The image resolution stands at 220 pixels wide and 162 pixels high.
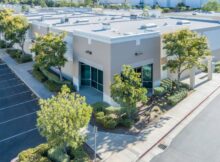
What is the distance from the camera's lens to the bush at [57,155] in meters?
16.5

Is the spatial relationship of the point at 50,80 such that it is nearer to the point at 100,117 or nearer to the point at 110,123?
the point at 100,117

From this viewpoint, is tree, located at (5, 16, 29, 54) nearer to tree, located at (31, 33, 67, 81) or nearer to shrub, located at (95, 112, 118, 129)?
tree, located at (31, 33, 67, 81)

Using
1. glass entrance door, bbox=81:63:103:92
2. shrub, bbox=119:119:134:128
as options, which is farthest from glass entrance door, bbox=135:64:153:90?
shrub, bbox=119:119:134:128

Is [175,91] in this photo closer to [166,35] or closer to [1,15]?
[166,35]

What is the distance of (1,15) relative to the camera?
48.5 metres

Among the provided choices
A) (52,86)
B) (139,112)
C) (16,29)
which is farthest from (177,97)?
(16,29)

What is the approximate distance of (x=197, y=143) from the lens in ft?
63.9

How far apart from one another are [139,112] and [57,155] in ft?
31.3

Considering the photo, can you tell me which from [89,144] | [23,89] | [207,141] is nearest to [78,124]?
[89,144]

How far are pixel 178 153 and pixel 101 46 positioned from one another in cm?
1222

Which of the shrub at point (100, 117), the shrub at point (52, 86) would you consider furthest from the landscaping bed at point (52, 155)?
the shrub at point (52, 86)

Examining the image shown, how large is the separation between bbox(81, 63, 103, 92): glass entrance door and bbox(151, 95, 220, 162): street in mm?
10397

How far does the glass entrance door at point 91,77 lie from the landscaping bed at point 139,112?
14.6ft

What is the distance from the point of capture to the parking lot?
64.0ft
